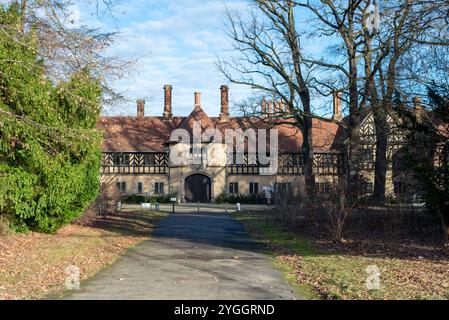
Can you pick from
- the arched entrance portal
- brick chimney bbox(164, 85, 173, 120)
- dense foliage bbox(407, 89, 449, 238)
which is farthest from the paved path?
brick chimney bbox(164, 85, 173, 120)

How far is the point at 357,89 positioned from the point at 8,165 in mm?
16726

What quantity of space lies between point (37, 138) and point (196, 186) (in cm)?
4037

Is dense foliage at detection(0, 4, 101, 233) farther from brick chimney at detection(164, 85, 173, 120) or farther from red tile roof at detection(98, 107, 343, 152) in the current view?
brick chimney at detection(164, 85, 173, 120)

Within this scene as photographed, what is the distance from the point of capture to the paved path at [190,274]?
9.12 metres

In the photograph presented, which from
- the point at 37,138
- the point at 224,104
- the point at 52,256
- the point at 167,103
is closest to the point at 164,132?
the point at 167,103

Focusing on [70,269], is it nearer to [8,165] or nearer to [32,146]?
[32,146]

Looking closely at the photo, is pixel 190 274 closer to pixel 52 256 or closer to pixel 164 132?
pixel 52 256

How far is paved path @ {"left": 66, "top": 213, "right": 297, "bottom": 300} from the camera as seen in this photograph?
9125mm

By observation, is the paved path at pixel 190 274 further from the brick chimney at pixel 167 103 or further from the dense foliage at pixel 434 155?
the brick chimney at pixel 167 103

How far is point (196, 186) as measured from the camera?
53.9 metres

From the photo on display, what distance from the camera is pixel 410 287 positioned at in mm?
9570

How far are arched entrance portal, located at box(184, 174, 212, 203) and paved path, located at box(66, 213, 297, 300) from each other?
34803 millimetres

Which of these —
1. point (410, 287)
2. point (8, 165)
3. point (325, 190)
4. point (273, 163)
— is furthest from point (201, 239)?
point (273, 163)

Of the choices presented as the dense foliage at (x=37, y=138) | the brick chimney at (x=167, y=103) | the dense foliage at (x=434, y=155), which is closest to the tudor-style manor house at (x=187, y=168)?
the brick chimney at (x=167, y=103)
